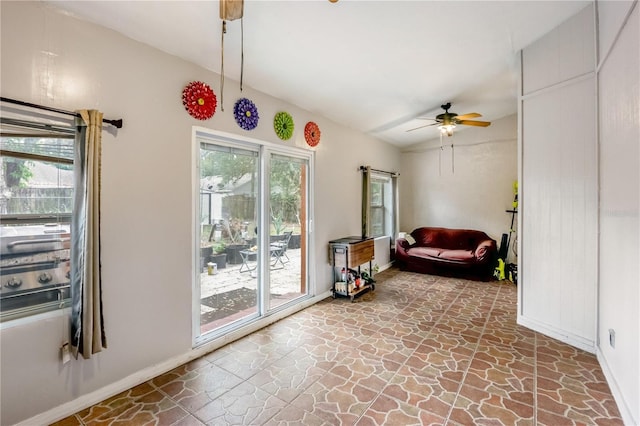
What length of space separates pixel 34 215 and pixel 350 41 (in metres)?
2.73

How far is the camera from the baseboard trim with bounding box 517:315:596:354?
2709mm

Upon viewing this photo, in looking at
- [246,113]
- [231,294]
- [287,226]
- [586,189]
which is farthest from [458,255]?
[246,113]

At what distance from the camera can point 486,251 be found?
5129 millimetres

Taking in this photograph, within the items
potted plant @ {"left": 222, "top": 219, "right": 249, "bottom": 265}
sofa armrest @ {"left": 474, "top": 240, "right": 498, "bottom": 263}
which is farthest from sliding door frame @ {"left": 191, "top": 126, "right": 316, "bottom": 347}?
sofa armrest @ {"left": 474, "top": 240, "right": 498, "bottom": 263}

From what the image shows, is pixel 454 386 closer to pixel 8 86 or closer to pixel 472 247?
pixel 8 86

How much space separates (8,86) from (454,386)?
3.48 metres

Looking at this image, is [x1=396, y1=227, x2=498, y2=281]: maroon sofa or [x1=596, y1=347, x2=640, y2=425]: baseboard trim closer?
[x1=596, y1=347, x2=640, y2=425]: baseboard trim

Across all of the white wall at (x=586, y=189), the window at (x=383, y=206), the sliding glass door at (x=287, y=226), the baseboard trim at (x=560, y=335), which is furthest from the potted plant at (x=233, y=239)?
the window at (x=383, y=206)

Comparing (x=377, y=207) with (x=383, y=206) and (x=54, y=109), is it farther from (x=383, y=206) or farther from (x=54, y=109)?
(x=54, y=109)

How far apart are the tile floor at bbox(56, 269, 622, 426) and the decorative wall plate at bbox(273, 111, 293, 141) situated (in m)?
2.23

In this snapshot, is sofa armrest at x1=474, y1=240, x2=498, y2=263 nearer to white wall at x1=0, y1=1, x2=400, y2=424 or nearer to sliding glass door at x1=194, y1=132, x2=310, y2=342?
sliding glass door at x1=194, y1=132, x2=310, y2=342

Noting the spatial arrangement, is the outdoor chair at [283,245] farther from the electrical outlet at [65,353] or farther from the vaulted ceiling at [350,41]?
the electrical outlet at [65,353]

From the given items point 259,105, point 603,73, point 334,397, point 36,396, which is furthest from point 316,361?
point 603,73

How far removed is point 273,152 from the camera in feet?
11.6
